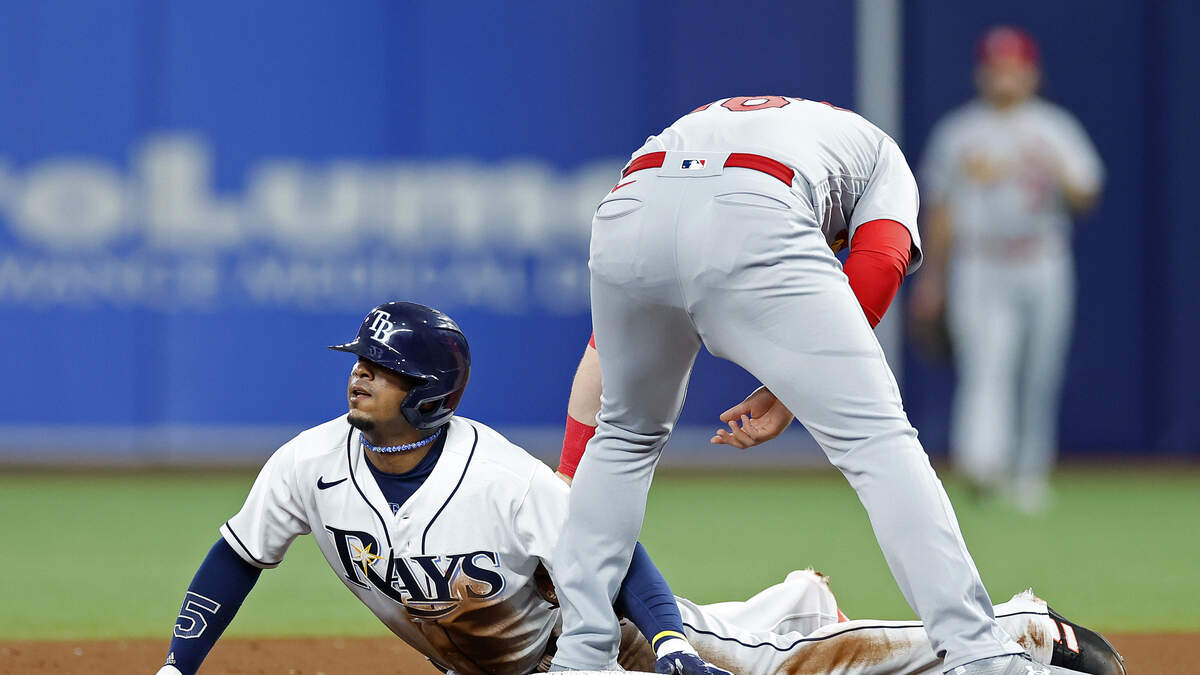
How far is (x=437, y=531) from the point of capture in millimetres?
3070

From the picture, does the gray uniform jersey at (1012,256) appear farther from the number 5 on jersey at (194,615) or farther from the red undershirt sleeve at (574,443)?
the number 5 on jersey at (194,615)

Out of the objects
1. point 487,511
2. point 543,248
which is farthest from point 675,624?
point 543,248

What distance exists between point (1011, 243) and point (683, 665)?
5.34 metres

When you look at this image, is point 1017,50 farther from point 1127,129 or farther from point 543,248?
point 543,248

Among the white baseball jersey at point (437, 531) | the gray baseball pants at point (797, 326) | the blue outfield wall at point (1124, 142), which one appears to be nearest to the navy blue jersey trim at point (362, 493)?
the white baseball jersey at point (437, 531)

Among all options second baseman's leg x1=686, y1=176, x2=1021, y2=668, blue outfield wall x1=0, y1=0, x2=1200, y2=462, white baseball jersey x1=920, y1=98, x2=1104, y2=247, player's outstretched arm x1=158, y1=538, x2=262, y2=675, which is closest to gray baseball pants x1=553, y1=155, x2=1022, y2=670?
second baseman's leg x1=686, y1=176, x2=1021, y2=668

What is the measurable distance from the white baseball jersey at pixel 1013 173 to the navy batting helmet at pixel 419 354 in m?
5.09

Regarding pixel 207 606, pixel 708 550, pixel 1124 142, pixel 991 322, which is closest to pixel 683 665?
pixel 207 606

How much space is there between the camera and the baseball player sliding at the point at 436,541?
307 centimetres

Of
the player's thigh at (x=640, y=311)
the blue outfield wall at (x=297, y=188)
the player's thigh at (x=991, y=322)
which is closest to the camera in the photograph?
the player's thigh at (x=640, y=311)

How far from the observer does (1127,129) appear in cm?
971

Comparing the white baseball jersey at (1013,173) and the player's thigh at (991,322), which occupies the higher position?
the white baseball jersey at (1013,173)

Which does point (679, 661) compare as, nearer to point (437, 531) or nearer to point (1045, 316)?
point (437, 531)

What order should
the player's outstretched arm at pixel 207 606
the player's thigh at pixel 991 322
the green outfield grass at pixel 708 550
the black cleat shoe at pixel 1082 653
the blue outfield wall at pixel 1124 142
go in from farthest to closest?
the blue outfield wall at pixel 1124 142 < the player's thigh at pixel 991 322 < the green outfield grass at pixel 708 550 < the black cleat shoe at pixel 1082 653 < the player's outstretched arm at pixel 207 606
